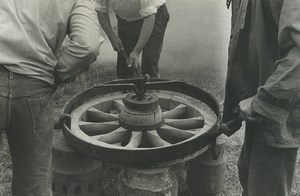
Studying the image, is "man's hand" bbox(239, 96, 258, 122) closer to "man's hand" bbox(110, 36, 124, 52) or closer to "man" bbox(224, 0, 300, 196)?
"man" bbox(224, 0, 300, 196)

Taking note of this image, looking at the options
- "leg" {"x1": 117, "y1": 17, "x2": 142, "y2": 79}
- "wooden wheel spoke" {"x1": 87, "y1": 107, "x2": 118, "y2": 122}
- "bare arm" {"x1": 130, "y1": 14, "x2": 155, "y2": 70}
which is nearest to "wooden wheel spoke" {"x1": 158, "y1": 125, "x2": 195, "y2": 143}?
"wooden wheel spoke" {"x1": 87, "y1": 107, "x2": 118, "y2": 122}

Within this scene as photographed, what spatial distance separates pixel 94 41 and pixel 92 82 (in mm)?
3280

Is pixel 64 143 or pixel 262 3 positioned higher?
pixel 262 3

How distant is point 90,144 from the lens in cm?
289

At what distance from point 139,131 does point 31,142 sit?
927 millimetres

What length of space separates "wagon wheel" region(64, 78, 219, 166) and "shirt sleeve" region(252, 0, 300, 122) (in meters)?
0.77

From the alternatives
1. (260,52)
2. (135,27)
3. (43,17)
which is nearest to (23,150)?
(43,17)

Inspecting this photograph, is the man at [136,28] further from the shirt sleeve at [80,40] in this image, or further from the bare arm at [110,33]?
the shirt sleeve at [80,40]

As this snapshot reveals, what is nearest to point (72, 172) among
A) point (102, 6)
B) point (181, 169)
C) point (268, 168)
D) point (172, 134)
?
point (172, 134)

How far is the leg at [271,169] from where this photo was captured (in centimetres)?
231

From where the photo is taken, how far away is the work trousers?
7.59 feet

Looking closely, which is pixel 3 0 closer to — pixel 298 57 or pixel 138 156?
pixel 138 156

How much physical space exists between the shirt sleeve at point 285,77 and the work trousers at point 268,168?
8.4 inches

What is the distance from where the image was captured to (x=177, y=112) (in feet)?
11.8
